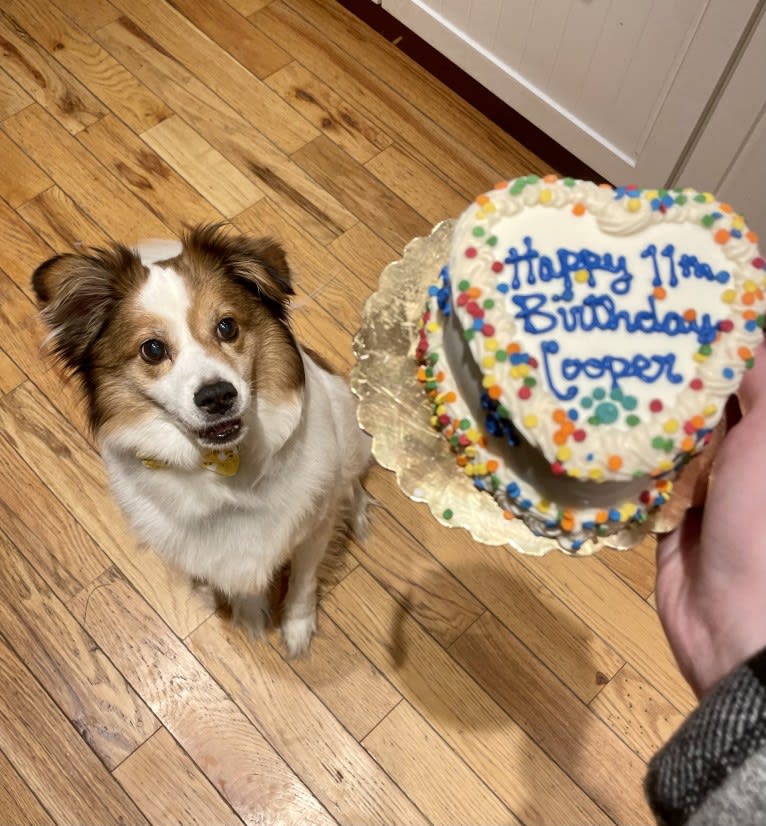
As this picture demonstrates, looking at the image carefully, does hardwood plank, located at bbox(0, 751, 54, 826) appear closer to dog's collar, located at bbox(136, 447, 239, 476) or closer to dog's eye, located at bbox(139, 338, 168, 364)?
dog's collar, located at bbox(136, 447, 239, 476)

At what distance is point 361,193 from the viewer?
3.07 meters

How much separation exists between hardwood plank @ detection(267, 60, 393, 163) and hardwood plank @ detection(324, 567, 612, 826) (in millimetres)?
1789

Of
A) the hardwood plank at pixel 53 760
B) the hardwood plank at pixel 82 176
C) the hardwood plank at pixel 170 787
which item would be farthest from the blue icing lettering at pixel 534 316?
the hardwood plank at pixel 82 176

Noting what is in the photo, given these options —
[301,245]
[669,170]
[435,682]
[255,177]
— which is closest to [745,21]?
[669,170]

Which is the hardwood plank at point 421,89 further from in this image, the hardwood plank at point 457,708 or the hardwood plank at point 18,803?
the hardwood plank at point 18,803

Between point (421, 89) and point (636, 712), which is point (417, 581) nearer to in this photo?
point (636, 712)

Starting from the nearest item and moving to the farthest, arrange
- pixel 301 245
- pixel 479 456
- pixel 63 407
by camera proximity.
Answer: pixel 479 456 < pixel 63 407 < pixel 301 245

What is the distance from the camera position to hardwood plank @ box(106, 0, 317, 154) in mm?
3225

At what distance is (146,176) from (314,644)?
199 centimetres

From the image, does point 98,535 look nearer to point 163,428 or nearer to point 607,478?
point 163,428

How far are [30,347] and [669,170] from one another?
237cm

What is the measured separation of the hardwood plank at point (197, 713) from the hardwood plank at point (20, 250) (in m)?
1.27

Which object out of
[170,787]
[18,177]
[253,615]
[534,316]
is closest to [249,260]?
[534,316]

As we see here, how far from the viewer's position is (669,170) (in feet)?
8.80
